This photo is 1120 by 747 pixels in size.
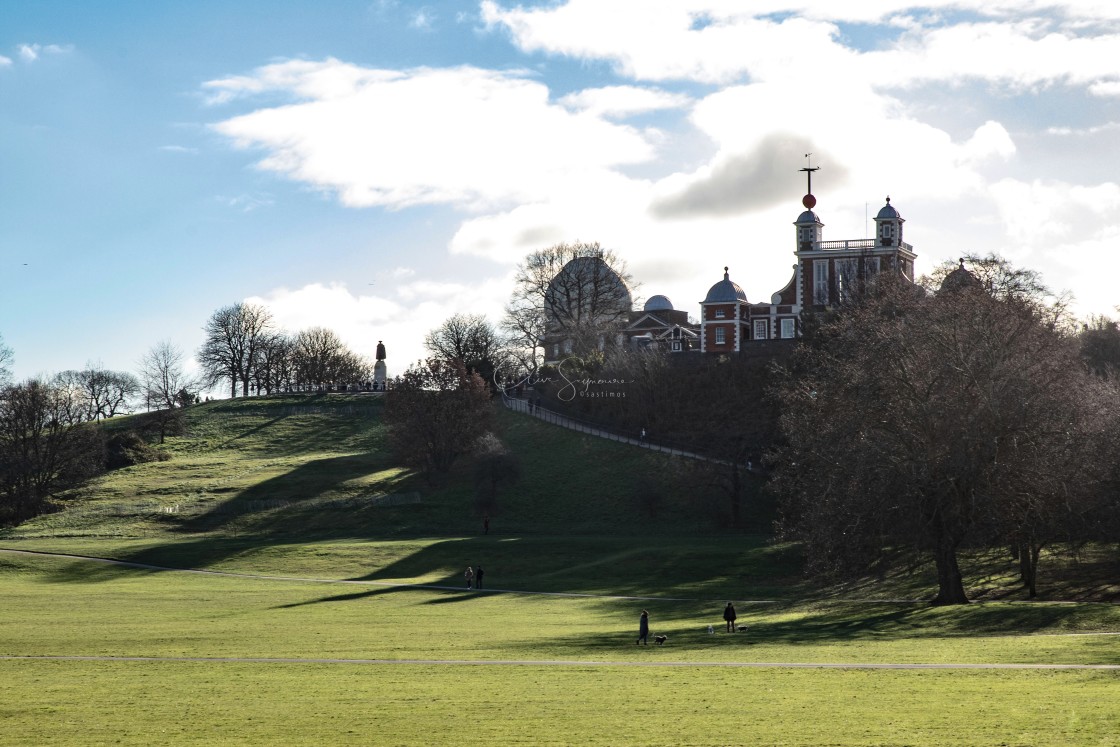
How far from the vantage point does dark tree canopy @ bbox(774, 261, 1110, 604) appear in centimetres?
4012

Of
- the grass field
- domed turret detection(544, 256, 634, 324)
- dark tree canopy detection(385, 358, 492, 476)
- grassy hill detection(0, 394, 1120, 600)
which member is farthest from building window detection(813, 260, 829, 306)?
dark tree canopy detection(385, 358, 492, 476)

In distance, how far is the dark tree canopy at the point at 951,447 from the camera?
132ft

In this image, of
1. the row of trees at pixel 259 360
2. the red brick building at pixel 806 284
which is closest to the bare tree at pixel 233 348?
the row of trees at pixel 259 360

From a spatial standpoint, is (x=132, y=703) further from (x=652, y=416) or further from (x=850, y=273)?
(x=850, y=273)

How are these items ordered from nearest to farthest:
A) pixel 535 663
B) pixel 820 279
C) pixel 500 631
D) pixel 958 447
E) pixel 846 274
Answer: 1. pixel 535 663
2. pixel 500 631
3. pixel 958 447
4. pixel 846 274
5. pixel 820 279

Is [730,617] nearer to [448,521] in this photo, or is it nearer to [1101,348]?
[448,521]

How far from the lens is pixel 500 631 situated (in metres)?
36.6

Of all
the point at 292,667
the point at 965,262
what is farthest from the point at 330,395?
the point at 292,667

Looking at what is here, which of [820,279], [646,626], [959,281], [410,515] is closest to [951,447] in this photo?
[646,626]

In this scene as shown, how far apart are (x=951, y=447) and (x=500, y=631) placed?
1739cm

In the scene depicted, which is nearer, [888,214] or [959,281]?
[959,281]

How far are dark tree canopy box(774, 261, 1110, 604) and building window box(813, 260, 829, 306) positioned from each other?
5621cm

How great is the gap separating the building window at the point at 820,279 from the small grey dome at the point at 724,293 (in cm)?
772

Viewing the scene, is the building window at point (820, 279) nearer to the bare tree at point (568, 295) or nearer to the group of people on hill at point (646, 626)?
the bare tree at point (568, 295)
